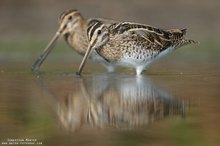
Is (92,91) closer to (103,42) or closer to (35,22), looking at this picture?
(103,42)

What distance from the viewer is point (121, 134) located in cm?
695

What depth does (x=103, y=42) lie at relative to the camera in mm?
11945

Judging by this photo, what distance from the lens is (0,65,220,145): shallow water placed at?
6.89 m

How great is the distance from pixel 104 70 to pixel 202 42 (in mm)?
4559

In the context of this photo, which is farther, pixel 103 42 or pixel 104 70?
pixel 104 70

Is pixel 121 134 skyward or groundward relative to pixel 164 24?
groundward

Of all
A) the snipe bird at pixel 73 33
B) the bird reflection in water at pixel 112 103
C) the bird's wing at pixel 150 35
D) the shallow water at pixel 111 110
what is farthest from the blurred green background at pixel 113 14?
the bird reflection in water at pixel 112 103

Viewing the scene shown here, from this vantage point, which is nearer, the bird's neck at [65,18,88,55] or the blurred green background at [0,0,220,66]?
the bird's neck at [65,18,88,55]

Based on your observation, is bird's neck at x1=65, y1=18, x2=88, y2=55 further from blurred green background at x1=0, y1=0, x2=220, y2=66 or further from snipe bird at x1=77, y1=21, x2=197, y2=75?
blurred green background at x1=0, y1=0, x2=220, y2=66

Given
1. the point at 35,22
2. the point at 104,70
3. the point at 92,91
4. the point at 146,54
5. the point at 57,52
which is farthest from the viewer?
the point at 35,22

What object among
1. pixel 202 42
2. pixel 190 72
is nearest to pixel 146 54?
pixel 190 72

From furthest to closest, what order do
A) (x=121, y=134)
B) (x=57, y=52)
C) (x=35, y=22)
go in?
(x=35, y=22) < (x=57, y=52) < (x=121, y=134)

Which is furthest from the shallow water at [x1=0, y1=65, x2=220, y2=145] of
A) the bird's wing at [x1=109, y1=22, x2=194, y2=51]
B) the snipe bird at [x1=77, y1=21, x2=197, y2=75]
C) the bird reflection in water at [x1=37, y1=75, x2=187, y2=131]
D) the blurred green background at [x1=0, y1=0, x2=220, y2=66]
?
the blurred green background at [x1=0, y1=0, x2=220, y2=66]

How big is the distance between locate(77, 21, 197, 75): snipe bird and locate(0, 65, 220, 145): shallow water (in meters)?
0.52
